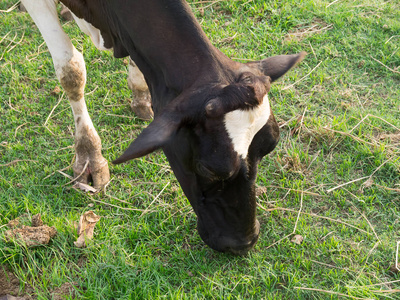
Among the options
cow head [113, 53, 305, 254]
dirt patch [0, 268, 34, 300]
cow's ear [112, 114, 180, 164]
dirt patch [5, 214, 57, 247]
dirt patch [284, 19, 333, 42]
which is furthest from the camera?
dirt patch [284, 19, 333, 42]

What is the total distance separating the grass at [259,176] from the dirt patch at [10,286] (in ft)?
0.17

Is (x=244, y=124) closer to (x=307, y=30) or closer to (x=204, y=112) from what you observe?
(x=204, y=112)

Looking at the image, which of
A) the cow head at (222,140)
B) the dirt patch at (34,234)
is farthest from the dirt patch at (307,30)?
the dirt patch at (34,234)

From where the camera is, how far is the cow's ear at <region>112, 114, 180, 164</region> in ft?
8.32

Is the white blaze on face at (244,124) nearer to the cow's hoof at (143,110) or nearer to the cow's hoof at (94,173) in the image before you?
the cow's hoof at (94,173)

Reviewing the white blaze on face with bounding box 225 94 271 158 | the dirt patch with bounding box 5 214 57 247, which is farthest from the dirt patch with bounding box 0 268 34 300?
the white blaze on face with bounding box 225 94 271 158

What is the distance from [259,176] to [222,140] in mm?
1530

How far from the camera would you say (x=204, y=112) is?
272cm

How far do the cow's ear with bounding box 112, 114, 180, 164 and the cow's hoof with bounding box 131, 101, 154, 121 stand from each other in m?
2.11

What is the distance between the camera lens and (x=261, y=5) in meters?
6.20

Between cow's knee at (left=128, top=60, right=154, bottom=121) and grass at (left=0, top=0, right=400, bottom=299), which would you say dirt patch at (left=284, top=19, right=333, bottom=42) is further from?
cow's knee at (left=128, top=60, right=154, bottom=121)

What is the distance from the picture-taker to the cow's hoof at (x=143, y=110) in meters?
4.78

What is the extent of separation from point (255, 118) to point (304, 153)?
1.75 m

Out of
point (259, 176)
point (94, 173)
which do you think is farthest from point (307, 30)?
point (94, 173)
